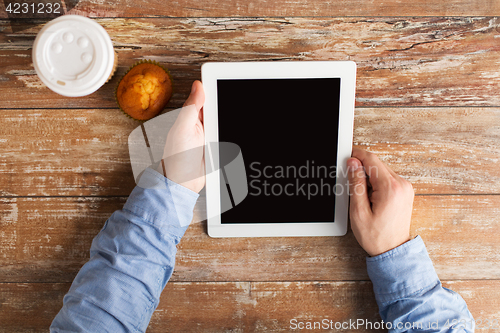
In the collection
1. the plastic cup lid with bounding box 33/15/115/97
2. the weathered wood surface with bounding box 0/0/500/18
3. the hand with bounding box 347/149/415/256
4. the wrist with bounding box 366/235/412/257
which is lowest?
the wrist with bounding box 366/235/412/257

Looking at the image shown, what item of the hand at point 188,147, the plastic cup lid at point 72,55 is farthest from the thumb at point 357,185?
the plastic cup lid at point 72,55

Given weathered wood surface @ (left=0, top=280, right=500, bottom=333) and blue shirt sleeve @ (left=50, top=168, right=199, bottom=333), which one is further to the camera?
weathered wood surface @ (left=0, top=280, right=500, bottom=333)

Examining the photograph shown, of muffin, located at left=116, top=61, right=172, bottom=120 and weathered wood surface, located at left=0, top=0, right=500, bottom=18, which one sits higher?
weathered wood surface, located at left=0, top=0, right=500, bottom=18

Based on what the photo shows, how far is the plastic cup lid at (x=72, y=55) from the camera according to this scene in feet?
2.02

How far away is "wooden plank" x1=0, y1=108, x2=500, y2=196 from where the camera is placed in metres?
0.72

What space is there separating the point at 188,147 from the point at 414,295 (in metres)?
Result: 0.61

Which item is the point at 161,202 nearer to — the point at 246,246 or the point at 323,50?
the point at 246,246

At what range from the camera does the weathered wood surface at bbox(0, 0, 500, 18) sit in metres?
0.69

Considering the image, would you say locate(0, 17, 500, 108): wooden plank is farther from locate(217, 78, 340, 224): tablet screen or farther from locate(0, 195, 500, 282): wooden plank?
locate(0, 195, 500, 282): wooden plank

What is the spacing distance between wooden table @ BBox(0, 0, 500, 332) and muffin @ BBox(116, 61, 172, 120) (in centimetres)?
5

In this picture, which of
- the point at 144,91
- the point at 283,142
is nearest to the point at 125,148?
the point at 144,91

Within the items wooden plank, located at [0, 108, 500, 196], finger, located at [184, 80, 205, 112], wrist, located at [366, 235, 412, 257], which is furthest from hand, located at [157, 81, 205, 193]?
wrist, located at [366, 235, 412, 257]

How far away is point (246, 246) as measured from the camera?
0.75m

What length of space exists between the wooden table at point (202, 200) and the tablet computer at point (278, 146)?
6 cm
